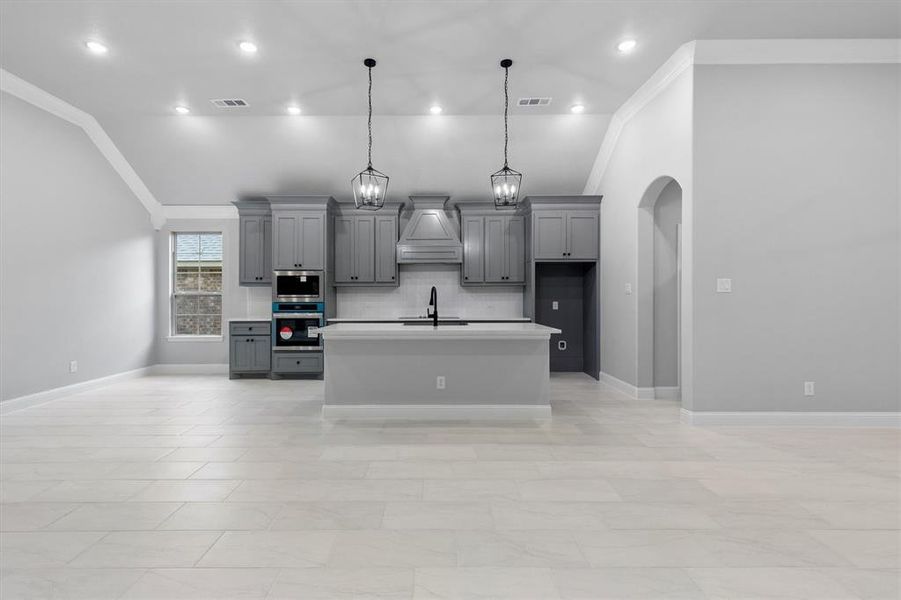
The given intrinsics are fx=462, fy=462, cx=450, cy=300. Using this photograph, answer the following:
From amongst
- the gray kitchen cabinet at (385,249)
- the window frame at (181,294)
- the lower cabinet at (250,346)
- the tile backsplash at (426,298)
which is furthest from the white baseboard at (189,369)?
the gray kitchen cabinet at (385,249)

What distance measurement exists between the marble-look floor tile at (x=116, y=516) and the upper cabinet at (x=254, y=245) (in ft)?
16.5

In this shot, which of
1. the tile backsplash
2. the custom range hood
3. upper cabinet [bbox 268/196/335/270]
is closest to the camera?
upper cabinet [bbox 268/196/335/270]

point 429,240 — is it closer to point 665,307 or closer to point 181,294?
point 665,307

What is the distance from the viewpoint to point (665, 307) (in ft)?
18.4

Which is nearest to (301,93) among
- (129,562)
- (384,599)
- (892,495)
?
(129,562)

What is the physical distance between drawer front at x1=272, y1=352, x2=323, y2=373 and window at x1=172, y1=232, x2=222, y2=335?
5.28ft

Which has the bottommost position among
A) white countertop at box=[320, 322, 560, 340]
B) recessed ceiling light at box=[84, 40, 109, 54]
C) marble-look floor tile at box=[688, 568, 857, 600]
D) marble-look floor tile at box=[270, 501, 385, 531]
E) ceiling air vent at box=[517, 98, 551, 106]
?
marble-look floor tile at box=[688, 568, 857, 600]

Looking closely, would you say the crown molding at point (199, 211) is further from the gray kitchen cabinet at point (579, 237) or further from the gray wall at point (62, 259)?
the gray kitchen cabinet at point (579, 237)

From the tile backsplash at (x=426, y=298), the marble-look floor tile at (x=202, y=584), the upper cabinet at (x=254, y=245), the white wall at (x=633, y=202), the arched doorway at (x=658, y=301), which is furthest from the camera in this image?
the tile backsplash at (x=426, y=298)

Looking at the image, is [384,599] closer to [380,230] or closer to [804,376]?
[804,376]

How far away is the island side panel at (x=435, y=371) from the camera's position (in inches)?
182

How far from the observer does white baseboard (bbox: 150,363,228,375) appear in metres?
7.54

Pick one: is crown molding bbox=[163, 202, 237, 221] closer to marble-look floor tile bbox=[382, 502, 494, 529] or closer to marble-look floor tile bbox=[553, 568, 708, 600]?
marble-look floor tile bbox=[382, 502, 494, 529]

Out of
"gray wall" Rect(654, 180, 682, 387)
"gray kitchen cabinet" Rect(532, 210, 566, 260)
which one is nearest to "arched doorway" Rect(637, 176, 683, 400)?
"gray wall" Rect(654, 180, 682, 387)
